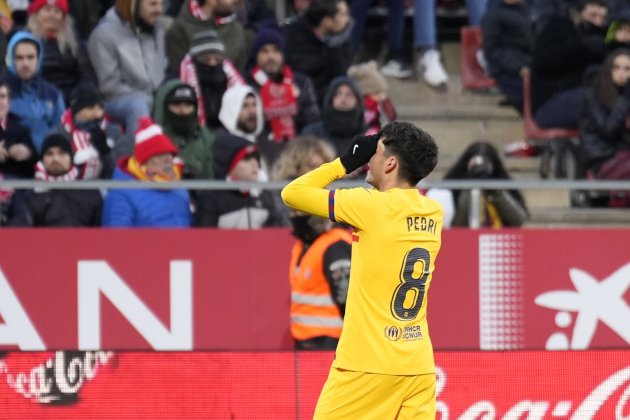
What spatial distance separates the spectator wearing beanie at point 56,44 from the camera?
38.5 feet

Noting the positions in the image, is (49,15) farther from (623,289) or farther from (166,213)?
(623,289)

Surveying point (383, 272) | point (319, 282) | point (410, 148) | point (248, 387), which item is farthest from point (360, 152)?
point (319, 282)

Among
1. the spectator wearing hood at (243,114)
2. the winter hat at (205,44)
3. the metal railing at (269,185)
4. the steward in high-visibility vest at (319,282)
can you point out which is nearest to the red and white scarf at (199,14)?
the winter hat at (205,44)

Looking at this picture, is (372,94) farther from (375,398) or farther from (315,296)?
(375,398)

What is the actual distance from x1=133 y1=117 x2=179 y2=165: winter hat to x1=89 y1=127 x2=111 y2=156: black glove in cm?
61

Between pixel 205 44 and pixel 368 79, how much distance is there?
148 cm

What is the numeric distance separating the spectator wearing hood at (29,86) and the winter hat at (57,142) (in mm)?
289

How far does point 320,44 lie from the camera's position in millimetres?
12664

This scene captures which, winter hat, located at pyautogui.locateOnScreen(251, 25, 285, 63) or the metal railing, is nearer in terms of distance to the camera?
the metal railing

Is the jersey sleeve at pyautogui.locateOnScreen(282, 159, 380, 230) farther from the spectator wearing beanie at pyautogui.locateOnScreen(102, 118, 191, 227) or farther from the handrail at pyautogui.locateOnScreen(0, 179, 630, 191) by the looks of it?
the spectator wearing beanie at pyautogui.locateOnScreen(102, 118, 191, 227)

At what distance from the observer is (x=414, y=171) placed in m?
6.27

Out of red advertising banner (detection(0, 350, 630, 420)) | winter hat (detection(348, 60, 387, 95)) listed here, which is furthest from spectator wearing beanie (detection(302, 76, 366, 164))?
red advertising banner (detection(0, 350, 630, 420))

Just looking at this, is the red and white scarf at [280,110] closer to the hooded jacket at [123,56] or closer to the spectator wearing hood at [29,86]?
the hooded jacket at [123,56]

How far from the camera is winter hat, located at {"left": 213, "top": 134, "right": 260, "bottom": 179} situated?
11.1 metres
